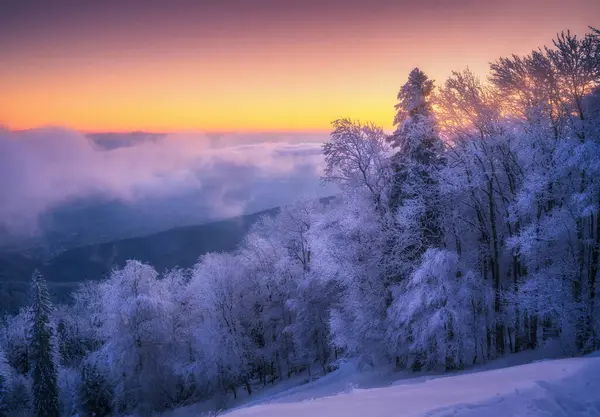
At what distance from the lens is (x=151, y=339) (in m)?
29.6

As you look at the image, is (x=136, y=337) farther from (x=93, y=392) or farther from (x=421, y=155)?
(x=421, y=155)

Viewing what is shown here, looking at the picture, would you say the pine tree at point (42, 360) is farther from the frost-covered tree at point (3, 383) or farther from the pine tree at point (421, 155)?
the pine tree at point (421, 155)

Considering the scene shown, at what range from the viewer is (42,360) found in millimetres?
32281

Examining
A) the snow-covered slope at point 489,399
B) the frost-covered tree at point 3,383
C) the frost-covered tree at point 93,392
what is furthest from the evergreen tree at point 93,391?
the snow-covered slope at point 489,399

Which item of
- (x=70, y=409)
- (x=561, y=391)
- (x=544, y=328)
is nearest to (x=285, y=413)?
(x=561, y=391)

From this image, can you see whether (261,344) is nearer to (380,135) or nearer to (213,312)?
(213,312)

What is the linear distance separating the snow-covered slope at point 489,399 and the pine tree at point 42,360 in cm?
3252

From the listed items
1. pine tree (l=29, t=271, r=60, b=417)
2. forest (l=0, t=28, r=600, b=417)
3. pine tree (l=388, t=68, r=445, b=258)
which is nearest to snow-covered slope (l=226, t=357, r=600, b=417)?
forest (l=0, t=28, r=600, b=417)

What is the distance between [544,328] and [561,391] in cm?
1065

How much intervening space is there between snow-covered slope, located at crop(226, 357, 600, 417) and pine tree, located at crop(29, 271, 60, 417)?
32.5m

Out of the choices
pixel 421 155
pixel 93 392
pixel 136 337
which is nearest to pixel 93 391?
pixel 93 392

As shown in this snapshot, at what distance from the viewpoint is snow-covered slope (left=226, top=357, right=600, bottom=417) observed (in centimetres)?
720

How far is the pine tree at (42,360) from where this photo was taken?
32.2 metres

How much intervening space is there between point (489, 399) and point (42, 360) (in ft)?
125
